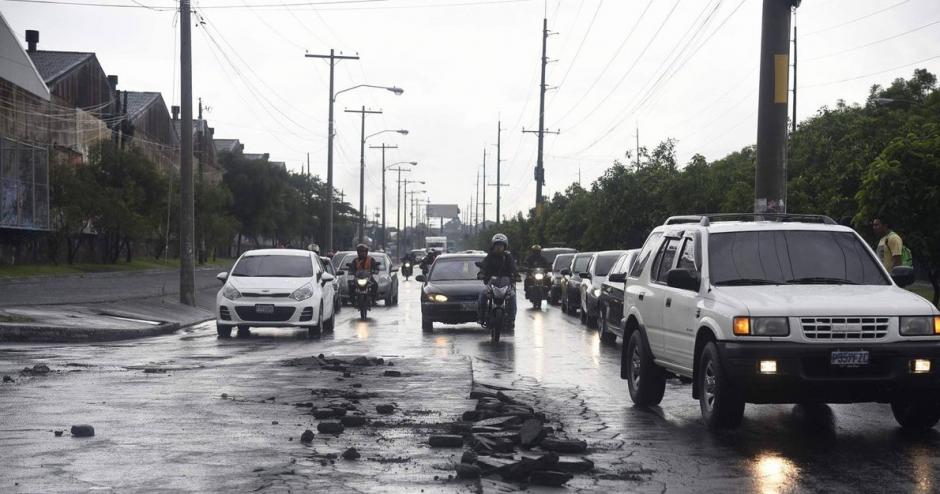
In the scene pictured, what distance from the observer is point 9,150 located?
5538 cm

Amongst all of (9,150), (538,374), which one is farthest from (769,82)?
(9,150)

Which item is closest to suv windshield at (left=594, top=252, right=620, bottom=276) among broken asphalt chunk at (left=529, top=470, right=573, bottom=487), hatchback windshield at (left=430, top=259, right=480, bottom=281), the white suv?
hatchback windshield at (left=430, top=259, right=480, bottom=281)

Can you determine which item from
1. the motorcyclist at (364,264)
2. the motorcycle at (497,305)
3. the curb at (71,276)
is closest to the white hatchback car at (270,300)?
the motorcycle at (497,305)

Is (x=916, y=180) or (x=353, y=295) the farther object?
(x=353, y=295)

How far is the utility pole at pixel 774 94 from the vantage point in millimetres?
17831

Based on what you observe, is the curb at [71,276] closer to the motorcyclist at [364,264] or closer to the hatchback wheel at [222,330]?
the motorcyclist at [364,264]

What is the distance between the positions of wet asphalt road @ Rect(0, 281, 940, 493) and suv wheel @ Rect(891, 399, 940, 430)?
0.12 metres

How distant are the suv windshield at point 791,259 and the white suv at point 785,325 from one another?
0.03 feet

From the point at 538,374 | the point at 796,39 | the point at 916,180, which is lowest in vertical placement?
the point at 538,374

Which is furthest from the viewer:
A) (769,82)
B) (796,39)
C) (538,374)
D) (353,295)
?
(796,39)

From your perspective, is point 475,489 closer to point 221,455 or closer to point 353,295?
point 221,455

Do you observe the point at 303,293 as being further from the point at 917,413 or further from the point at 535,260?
the point at 917,413

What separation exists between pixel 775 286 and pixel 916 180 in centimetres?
1547

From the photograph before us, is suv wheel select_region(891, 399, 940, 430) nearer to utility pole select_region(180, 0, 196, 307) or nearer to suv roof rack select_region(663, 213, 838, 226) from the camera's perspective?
suv roof rack select_region(663, 213, 838, 226)
